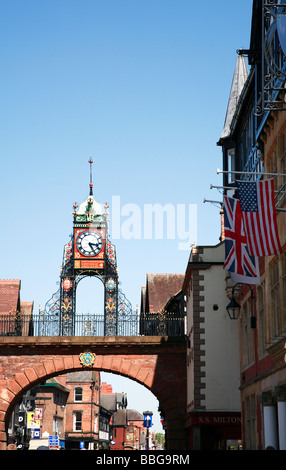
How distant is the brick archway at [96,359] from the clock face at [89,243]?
234 inches

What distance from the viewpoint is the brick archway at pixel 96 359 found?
4291 cm

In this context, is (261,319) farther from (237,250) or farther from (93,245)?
(93,245)

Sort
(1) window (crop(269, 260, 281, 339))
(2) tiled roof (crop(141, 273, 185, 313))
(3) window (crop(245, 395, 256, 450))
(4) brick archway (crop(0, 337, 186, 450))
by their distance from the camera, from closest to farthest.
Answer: (1) window (crop(269, 260, 281, 339)) → (3) window (crop(245, 395, 256, 450)) → (4) brick archway (crop(0, 337, 186, 450)) → (2) tiled roof (crop(141, 273, 185, 313))

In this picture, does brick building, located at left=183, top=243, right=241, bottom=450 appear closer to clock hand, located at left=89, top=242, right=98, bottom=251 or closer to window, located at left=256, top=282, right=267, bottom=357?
clock hand, located at left=89, top=242, right=98, bottom=251

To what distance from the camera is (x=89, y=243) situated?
4716 cm

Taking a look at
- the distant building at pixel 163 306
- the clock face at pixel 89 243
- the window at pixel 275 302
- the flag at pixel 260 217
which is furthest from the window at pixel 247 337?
the clock face at pixel 89 243

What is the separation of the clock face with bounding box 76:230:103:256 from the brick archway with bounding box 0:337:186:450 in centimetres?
594

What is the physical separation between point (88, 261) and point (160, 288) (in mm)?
9520

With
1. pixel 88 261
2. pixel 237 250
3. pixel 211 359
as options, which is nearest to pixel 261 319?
pixel 237 250

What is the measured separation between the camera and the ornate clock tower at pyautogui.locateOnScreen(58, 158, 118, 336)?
45.6 meters

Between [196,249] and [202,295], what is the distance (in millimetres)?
2187

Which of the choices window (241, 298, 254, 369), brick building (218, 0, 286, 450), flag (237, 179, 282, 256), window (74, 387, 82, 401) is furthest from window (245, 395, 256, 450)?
window (74, 387, 82, 401)

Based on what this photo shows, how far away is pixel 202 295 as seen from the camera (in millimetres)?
37781
